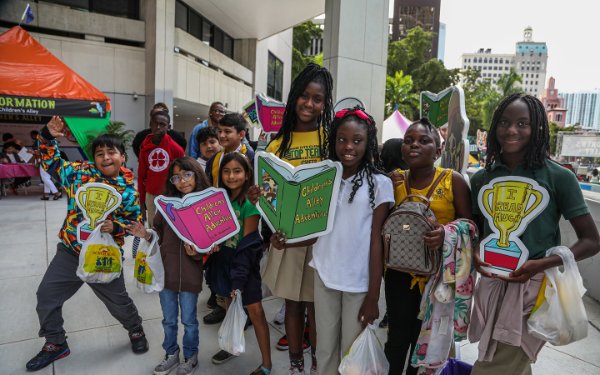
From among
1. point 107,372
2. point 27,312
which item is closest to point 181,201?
point 107,372

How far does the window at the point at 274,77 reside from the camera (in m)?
23.4

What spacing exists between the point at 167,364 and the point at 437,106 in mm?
2852

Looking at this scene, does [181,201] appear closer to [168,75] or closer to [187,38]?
[168,75]

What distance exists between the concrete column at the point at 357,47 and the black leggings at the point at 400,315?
5293 millimetres

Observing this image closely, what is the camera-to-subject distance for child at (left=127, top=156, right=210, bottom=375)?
2562 millimetres

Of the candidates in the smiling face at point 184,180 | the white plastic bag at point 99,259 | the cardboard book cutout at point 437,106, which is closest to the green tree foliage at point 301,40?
the cardboard book cutout at point 437,106

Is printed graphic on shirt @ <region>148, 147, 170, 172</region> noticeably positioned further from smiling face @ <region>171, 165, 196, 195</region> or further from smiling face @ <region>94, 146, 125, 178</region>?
smiling face @ <region>171, 165, 196, 195</region>

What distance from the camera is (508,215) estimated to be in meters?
1.78

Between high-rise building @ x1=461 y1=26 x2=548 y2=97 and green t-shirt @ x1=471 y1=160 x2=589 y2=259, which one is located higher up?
high-rise building @ x1=461 y1=26 x2=548 y2=97

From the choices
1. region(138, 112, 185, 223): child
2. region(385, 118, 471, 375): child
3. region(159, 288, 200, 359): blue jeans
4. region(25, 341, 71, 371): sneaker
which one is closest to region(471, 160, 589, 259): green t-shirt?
region(385, 118, 471, 375): child

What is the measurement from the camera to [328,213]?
1.97 m

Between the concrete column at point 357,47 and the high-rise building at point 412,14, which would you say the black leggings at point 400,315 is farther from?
the high-rise building at point 412,14

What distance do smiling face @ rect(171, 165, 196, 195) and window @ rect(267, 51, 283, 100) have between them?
21520mm

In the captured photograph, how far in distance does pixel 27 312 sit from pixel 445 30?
155m
